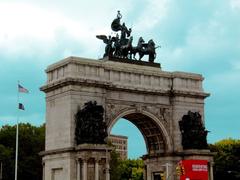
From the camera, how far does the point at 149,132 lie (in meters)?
57.7

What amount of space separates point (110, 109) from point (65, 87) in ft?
15.7

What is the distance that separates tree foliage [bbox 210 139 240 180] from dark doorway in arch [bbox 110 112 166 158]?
26.1 meters

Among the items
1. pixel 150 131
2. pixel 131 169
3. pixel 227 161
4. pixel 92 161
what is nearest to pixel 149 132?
pixel 150 131

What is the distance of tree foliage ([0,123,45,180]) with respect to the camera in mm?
78375

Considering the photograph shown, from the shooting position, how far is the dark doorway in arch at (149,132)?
183 ft

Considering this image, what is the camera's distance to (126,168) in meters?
109

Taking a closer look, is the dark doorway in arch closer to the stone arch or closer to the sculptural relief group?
the stone arch

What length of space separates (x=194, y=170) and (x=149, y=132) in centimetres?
904

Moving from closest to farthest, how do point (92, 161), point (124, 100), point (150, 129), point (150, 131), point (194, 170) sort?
point (92, 161) → point (194, 170) → point (124, 100) → point (150, 129) → point (150, 131)

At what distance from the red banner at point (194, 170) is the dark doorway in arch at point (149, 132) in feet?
18.3

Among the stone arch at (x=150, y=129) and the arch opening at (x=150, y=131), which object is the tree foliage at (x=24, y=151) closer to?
the arch opening at (x=150, y=131)

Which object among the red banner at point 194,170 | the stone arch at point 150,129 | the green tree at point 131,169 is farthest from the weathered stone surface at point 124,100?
the green tree at point 131,169

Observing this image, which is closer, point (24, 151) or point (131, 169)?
point (24, 151)

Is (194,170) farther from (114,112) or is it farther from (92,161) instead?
(114,112)
